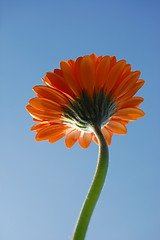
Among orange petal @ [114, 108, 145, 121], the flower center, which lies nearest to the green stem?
the flower center

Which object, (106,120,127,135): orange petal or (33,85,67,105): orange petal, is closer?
(33,85,67,105): orange petal

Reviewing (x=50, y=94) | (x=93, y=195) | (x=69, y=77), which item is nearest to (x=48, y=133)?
(x=50, y=94)

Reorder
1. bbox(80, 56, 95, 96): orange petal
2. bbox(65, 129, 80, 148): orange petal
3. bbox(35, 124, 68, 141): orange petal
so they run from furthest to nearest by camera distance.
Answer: bbox(65, 129, 80, 148): orange petal → bbox(35, 124, 68, 141): orange petal → bbox(80, 56, 95, 96): orange petal

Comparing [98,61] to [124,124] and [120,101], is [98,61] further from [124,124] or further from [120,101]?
[124,124]

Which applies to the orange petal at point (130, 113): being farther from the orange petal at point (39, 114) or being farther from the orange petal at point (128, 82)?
the orange petal at point (39, 114)

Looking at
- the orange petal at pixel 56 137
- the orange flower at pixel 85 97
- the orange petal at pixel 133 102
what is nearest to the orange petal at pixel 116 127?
the orange flower at pixel 85 97

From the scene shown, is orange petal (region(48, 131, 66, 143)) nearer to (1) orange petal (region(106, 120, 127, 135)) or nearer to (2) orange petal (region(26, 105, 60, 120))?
(2) orange petal (region(26, 105, 60, 120))

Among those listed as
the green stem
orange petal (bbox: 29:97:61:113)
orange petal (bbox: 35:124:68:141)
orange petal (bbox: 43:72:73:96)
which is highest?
orange petal (bbox: 43:72:73:96)
